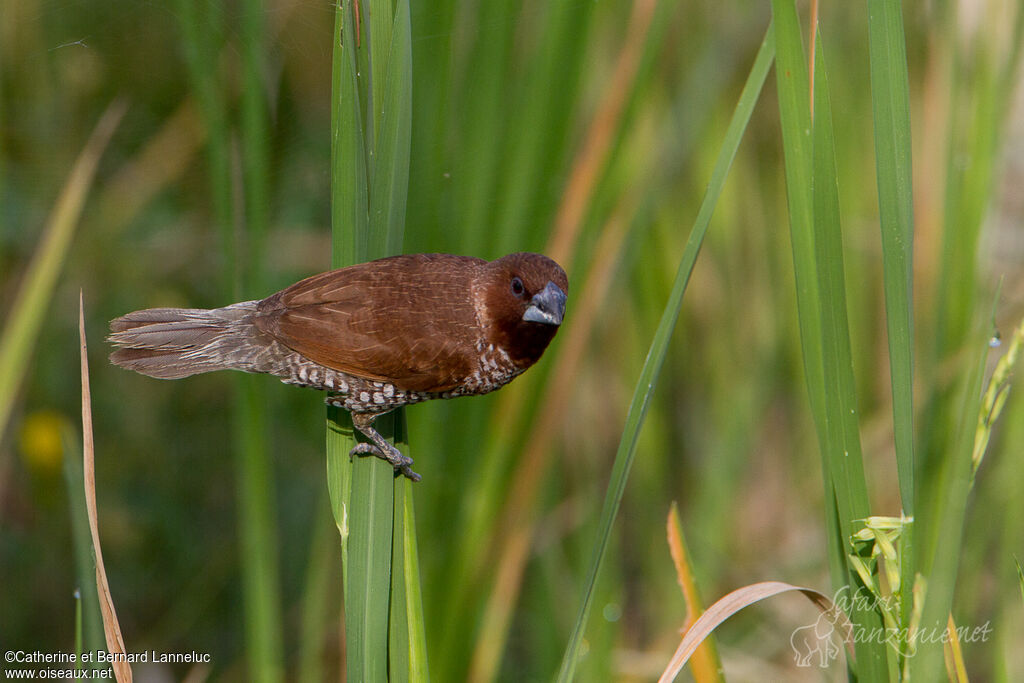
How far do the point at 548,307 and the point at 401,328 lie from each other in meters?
0.32

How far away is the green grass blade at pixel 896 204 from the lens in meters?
1.34

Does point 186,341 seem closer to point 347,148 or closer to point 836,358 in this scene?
point 347,148

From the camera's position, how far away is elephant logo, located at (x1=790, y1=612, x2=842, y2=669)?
2552 mm

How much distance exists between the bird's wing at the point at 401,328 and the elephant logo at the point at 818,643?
1.16m

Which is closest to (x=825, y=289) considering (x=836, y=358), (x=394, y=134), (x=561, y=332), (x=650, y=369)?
(x=836, y=358)

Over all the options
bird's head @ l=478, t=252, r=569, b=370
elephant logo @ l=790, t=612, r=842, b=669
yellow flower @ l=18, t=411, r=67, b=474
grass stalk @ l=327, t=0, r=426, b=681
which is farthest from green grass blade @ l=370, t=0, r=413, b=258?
yellow flower @ l=18, t=411, r=67, b=474

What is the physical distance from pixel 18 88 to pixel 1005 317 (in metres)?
3.41

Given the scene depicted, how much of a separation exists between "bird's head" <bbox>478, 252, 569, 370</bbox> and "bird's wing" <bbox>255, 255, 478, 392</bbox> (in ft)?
0.15

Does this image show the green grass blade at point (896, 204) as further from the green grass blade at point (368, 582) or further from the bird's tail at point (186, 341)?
the bird's tail at point (186, 341)

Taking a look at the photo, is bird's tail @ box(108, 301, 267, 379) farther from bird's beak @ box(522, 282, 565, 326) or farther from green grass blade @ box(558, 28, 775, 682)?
green grass blade @ box(558, 28, 775, 682)

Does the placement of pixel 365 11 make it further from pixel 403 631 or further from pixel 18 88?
pixel 18 88

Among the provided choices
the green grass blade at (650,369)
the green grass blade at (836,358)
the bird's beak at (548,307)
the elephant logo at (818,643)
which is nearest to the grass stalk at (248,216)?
the bird's beak at (548,307)

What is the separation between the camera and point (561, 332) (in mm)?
2496

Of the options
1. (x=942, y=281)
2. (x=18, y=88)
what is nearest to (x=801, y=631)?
(x=942, y=281)
